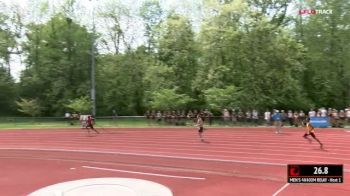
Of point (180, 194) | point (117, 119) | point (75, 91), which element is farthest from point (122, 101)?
point (180, 194)

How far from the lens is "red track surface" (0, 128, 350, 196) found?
532 inches

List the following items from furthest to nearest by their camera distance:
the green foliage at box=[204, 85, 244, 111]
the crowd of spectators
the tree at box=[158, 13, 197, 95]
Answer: the tree at box=[158, 13, 197, 95] → the green foliage at box=[204, 85, 244, 111] → the crowd of spectators

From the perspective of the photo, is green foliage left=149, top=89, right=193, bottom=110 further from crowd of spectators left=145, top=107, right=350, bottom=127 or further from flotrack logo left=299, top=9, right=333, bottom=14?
flotrack logo left=299, top=9, right=333, bottom=14

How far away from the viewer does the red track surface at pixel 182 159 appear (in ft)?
44.3

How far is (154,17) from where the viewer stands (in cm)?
5684

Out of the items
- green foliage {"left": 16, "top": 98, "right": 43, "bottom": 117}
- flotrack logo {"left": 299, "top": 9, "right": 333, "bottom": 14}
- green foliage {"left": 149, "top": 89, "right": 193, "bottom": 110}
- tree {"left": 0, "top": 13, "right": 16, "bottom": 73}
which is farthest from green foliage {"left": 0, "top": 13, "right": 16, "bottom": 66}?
flotrack logo {"left": 299, "top": 9, "right": 333, "bottom": 14}

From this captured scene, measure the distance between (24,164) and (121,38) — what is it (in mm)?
37128

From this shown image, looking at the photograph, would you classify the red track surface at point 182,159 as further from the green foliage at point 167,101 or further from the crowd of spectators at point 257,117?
the green foliage at point 167,101

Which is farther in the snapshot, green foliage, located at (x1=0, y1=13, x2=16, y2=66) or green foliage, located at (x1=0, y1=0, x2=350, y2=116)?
green foliage, located at (x1=0, y1=13, x2=16, y2=66)

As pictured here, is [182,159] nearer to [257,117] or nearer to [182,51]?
[257,117]

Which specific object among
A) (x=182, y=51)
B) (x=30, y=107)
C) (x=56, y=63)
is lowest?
(x=30, y=107)

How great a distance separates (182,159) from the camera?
18.3 metres
